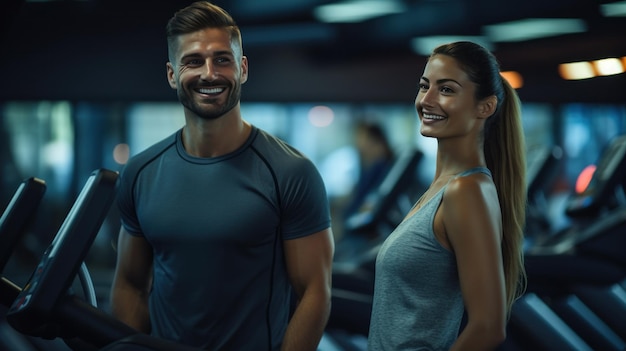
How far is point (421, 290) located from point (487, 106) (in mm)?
357

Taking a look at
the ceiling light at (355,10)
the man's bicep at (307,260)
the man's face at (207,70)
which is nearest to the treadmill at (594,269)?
the man's bicep at (307,260)

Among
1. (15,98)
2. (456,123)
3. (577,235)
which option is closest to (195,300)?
(456,123)

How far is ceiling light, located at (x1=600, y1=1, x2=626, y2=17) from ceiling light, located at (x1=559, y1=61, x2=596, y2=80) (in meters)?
0.56

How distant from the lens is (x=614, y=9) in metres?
6.63

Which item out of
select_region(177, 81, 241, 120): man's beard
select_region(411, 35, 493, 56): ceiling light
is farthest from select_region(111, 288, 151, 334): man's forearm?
select_region(411, 35, 493, 56): ceiling light

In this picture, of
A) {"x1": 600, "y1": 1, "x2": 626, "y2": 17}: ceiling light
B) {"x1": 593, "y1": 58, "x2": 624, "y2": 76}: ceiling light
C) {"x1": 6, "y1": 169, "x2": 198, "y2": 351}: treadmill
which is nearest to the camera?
{"x1": 6, "y1": 169, "x2": 198, "y2": 351}: treadmill

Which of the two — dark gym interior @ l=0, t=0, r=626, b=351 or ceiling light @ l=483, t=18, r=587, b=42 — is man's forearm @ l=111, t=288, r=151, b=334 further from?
ceiling light @ l=483, t=18, r=587, b=42

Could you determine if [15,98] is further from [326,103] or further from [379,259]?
[379,259]

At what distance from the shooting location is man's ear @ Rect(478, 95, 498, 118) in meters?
1.37

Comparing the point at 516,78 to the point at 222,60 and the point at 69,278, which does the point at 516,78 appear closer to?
the point at 222,60

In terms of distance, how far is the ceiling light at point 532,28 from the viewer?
680 centimetres

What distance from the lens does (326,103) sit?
6898mm

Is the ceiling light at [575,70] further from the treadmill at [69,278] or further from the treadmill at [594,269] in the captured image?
the treadmill at [69,278]

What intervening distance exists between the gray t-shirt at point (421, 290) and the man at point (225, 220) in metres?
0.28
